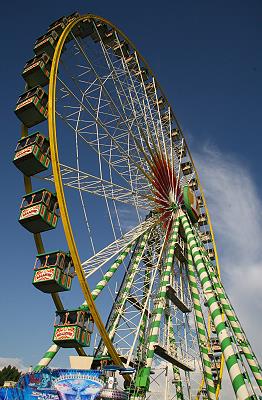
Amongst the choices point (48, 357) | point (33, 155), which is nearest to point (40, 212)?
point (33, 155)

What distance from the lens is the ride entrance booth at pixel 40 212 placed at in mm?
11805

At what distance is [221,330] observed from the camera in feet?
40.8

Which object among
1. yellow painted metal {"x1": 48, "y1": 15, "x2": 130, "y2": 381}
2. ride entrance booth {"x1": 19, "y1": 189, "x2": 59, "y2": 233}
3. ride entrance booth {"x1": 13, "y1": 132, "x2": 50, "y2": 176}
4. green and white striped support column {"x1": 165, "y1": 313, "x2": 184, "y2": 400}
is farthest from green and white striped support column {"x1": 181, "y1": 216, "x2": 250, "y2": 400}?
ride entrance booth {"x1": 13, "y1": 132, "x2": 50, "y2": 176}

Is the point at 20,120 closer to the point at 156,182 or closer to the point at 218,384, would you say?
the point at 156,182

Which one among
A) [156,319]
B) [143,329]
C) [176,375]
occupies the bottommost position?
[176,375]

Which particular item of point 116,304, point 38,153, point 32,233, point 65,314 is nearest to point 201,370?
point 116,304

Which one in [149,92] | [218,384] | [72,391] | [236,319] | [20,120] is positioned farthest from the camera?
[149,92]

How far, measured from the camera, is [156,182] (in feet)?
61.3

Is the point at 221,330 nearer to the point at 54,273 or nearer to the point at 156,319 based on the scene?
the point at 156,319

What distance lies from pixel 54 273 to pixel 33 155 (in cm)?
400

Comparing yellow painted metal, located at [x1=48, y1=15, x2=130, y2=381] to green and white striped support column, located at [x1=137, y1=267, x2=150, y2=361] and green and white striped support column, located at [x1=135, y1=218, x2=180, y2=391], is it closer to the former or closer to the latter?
green and white striped support column, located at [x1=135, y1=218, x2=180, y2=391]

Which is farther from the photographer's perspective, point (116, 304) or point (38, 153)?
point (116, 304)

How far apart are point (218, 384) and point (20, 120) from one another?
17.0m

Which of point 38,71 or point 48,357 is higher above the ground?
point 38,71
